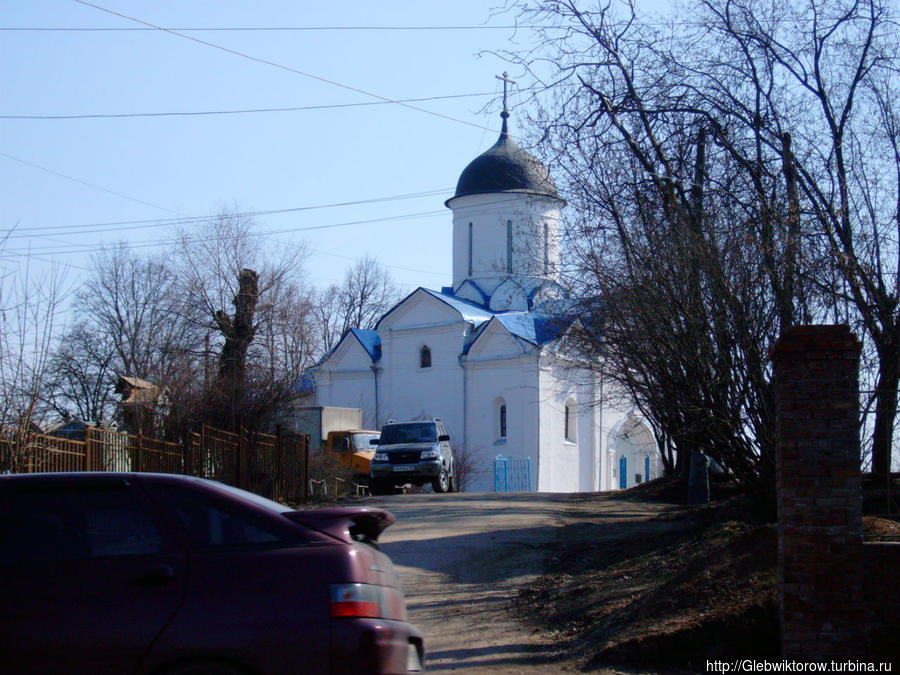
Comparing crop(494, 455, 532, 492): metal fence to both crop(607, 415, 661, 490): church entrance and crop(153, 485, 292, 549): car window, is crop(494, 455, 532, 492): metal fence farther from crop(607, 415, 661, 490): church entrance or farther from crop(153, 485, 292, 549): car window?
crop(153, 485, 292, 549): car window

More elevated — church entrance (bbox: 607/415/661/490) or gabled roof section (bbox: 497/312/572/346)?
gabled roof section (bbox: 497/312/572/346)

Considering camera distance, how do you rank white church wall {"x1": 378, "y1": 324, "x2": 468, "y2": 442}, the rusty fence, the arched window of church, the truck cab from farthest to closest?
white church wall {"x1": 378, "y1": 324, "x2": 468, "y2": 442}
the arched window of church
the truck cab
the rusty fence

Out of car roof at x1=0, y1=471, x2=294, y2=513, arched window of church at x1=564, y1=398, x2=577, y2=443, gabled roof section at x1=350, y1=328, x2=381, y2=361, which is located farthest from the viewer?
gabled roof section at x1=350, y1=328, x2=381, y2=361

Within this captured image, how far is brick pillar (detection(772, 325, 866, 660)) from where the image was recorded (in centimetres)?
710

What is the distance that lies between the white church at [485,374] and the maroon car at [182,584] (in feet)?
108

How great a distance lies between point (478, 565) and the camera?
40.9 ft

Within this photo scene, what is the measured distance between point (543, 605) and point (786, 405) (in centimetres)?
376

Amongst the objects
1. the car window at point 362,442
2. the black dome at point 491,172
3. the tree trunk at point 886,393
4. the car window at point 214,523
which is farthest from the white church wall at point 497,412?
the car window at point 214,523

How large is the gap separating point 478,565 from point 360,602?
25.3 ft

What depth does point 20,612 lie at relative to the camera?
4.89 m

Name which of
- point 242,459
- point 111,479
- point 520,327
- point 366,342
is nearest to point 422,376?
point 366,342

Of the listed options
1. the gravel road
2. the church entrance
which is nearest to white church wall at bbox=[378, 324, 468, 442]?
the church entrance

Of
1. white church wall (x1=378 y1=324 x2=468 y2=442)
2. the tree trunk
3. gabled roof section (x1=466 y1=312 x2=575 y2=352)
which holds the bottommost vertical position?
the tree trunk

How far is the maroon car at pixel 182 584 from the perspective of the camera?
4.81m
